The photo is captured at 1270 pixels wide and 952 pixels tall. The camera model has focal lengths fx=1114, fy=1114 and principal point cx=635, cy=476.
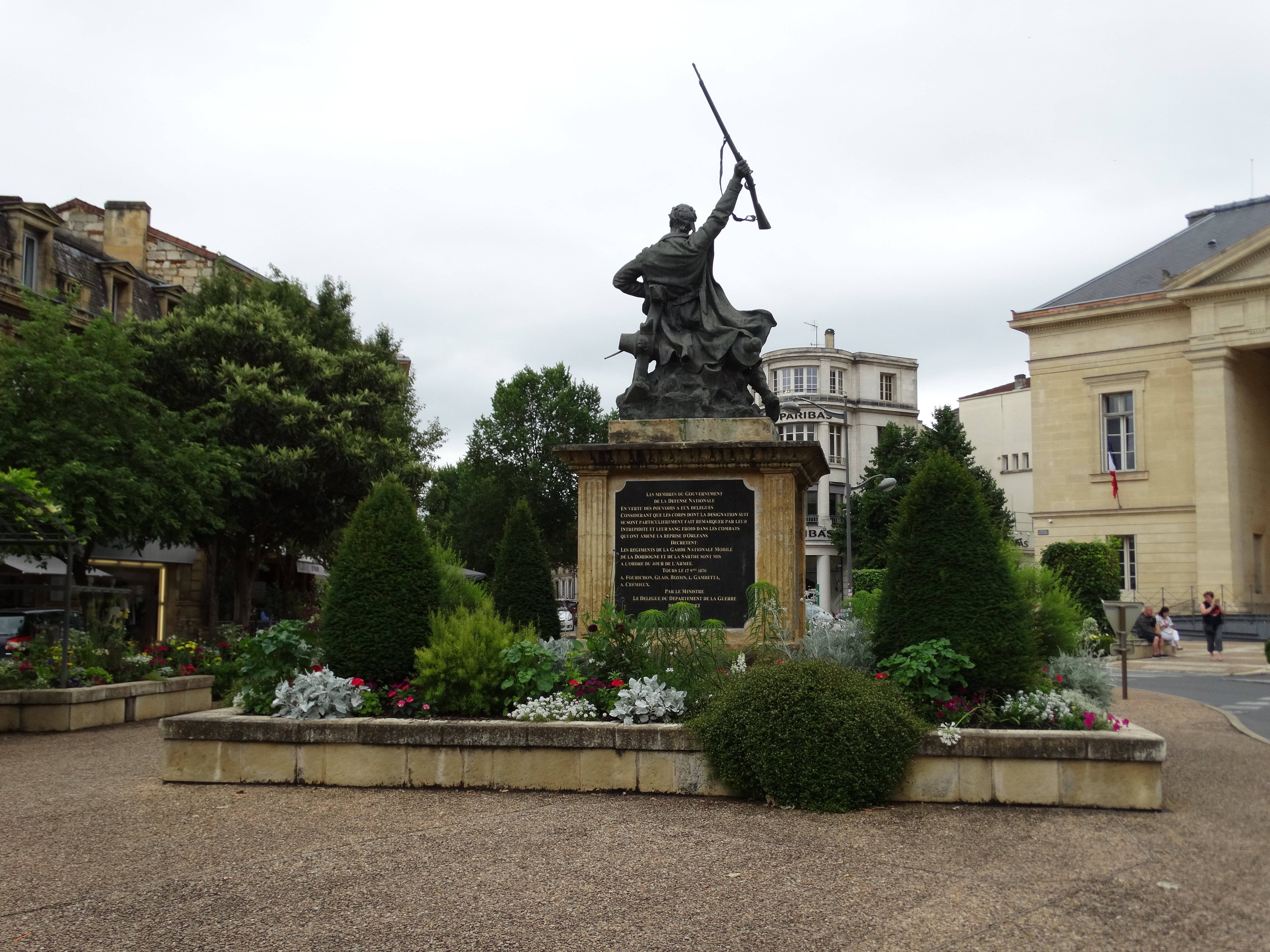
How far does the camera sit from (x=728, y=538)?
1177 centimetres

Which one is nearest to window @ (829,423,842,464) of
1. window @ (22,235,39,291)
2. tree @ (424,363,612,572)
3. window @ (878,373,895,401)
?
window @ (878,373,895,401)

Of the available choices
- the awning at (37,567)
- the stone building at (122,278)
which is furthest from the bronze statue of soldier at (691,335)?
the stone building at (122,278)

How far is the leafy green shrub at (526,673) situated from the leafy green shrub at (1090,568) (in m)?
23.6

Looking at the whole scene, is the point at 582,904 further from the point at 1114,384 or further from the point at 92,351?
the point at 1114,384

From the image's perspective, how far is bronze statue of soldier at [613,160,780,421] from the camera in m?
→ 12.5

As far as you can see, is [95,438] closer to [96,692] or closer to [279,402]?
[279,402]

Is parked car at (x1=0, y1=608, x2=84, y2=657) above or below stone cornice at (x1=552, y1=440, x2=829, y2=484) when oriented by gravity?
below

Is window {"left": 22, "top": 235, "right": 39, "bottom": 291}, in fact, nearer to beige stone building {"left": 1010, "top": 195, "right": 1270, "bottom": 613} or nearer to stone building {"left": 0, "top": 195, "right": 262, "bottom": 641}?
stone building {"left": 0, "top": 195, "right": 262, "bottom": 641}

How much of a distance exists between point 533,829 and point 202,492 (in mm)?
17536

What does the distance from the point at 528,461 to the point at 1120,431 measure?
29.9 m

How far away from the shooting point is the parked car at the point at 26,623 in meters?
17.8

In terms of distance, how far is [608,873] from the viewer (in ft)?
20.6

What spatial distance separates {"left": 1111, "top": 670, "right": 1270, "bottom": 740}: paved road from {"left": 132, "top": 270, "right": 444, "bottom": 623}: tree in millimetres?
16768

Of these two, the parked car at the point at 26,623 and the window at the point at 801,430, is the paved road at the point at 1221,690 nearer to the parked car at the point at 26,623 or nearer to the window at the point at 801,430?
the parked car at the point at 26,623
